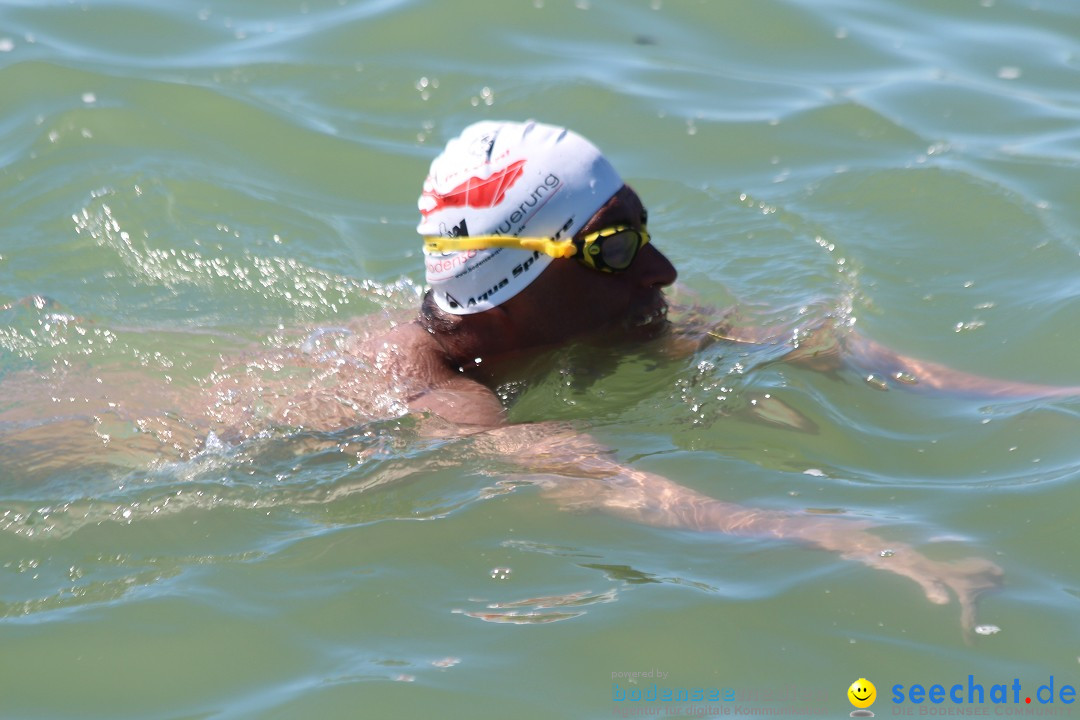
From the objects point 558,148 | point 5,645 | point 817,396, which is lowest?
point 5,645

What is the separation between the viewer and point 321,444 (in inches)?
185

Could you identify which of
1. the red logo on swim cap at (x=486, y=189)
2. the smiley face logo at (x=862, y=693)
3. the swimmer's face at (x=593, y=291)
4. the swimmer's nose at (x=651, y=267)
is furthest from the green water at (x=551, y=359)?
the red logo on swim cap at (x=486, y=189)

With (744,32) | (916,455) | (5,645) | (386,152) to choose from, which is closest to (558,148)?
(916,455)

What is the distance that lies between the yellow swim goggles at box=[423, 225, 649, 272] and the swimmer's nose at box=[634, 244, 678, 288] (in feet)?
0.17

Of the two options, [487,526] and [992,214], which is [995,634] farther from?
[992,214]

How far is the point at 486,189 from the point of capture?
4770 millimetres

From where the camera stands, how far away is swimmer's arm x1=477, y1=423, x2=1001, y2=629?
3678 millimetres

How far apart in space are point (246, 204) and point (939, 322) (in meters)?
3.47

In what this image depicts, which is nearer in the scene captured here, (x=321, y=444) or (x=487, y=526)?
(x=487, y=526)

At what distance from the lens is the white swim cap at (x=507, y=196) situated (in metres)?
4.75

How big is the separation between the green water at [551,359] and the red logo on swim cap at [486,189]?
699 millimetres

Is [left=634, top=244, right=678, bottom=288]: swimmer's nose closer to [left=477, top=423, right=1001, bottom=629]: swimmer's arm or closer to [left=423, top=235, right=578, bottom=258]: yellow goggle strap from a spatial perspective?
[left=423, top=235, right=578, bottom=258]: yellow goggle strap

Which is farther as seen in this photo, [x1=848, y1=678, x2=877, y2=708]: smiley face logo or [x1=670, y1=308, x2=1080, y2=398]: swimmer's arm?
[x1=670, y1=308, x2=1080, y2=398]: swimmer's arm

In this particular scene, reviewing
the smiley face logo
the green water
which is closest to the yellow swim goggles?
the green water
